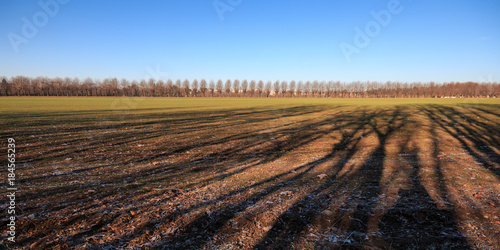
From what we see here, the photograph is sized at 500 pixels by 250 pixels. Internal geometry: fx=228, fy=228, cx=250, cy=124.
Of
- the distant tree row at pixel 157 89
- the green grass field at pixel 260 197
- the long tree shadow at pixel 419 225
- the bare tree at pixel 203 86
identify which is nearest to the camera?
the long tree shadow at pixel 419 225

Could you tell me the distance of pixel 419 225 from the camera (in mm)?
4609

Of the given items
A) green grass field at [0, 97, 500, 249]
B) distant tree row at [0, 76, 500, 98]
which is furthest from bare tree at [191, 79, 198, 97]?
green grass field at [0, 97, 500, 249]

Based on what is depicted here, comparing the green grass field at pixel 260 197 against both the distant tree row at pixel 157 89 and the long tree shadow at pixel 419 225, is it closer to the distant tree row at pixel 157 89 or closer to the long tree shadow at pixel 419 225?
the long tree shadow at pixel 419 225

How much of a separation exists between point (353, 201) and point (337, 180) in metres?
1.73

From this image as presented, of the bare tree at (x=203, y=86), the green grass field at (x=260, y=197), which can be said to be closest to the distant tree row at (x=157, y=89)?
the bare tree at (x=203, y=86)

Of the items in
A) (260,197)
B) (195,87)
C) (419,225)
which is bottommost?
(260,197)

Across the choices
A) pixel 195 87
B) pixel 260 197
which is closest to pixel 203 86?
pixel 195 87

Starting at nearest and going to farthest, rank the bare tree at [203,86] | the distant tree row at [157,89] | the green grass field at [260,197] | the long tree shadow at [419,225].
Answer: the long tree shadow at [419,225]
the green grass field at [260,197]
the distant tree row at [157,89]
the bare tree at [203,86]

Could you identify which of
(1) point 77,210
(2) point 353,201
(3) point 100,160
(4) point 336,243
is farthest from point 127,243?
(3) point 100,160

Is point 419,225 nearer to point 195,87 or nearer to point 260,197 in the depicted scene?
point 260,197

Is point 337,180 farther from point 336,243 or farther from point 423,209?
point 336,243

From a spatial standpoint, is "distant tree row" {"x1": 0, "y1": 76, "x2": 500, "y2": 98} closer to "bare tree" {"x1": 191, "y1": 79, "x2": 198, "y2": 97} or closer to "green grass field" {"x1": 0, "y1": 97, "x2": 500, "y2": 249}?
"bare tree" {"x1": 191, "y1": 79, "x2": 198, "y2": 97}

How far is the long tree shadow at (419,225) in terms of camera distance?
401 cm

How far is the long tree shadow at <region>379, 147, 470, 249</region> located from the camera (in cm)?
401
